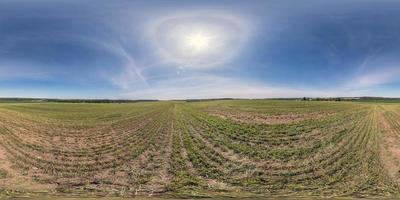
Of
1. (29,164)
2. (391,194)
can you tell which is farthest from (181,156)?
(391,194)

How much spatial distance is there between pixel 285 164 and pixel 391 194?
7.01 metres

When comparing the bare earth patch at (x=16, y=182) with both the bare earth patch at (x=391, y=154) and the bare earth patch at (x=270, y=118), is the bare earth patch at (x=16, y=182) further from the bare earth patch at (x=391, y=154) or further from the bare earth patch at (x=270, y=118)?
the bare earth patch at (x=270, y=118)

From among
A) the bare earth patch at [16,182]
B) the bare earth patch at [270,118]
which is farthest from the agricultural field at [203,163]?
the bare earth patch at [270,118]

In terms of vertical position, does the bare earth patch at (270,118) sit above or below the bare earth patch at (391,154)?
above

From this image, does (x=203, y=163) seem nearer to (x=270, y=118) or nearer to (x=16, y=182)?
(x=16, y=182)

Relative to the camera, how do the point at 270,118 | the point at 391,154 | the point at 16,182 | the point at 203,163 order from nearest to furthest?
the point at 16,182
the point at 203,163
the point at 391,154
the point at 270,118

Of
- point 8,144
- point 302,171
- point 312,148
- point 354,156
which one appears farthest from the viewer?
point 8,144

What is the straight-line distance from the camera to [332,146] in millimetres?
29406

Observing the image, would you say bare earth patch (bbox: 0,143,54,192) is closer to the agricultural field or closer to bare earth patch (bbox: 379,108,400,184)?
the agricultural field

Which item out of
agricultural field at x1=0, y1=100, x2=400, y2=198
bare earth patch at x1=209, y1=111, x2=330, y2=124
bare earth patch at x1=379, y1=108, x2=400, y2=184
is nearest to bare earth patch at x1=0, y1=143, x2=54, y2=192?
agricultural field at x1=0, y1=100, x2=400, y2=198

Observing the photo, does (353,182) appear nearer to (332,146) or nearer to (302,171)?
(302,171)

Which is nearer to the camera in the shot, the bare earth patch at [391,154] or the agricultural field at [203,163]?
the agricultural field at [203,163]

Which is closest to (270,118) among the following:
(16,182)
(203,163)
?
(203,163)

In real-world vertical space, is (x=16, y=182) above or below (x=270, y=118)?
below
